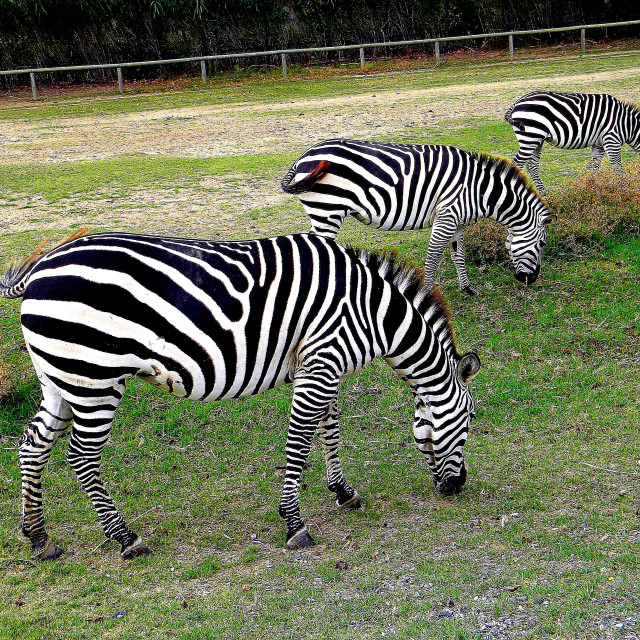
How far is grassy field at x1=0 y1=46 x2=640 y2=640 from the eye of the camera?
4562mm

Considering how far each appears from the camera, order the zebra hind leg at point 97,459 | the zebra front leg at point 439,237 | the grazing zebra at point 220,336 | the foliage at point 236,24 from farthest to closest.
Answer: the foliage at point 236,24 < the zebra front leg at point 439,237 < the zebra hind leg at point 97,459 < the grazing zebra at point 220,336

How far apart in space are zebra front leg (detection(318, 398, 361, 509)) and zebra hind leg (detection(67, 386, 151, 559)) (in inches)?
57.9

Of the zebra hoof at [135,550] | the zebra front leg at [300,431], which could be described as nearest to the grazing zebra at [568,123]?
the zebra front leg at [300,431]

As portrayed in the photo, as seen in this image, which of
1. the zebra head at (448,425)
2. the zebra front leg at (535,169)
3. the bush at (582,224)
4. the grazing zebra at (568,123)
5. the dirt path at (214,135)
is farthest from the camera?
the dirt path at (214,135)

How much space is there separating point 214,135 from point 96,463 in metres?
15.6

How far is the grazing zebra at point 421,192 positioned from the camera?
9.09 metres

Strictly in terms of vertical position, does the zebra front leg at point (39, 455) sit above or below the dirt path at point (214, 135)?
below

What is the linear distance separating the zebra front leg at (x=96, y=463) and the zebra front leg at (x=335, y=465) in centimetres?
147

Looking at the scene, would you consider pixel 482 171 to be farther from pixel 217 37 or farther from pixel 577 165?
pixel 217 37

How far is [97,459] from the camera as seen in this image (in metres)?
5.21

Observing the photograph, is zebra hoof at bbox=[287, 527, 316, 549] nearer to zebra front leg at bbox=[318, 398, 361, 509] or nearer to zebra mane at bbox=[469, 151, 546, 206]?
zebra front leg at bbox=[318, 398, 361, 509]

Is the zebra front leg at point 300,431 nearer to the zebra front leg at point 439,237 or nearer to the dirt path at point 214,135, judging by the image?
the zebra front leg at point 439,237

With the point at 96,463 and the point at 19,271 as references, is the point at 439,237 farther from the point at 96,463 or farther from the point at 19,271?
the point at 96,463

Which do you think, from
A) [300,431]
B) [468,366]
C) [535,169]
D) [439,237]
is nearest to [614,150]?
[535,169]
